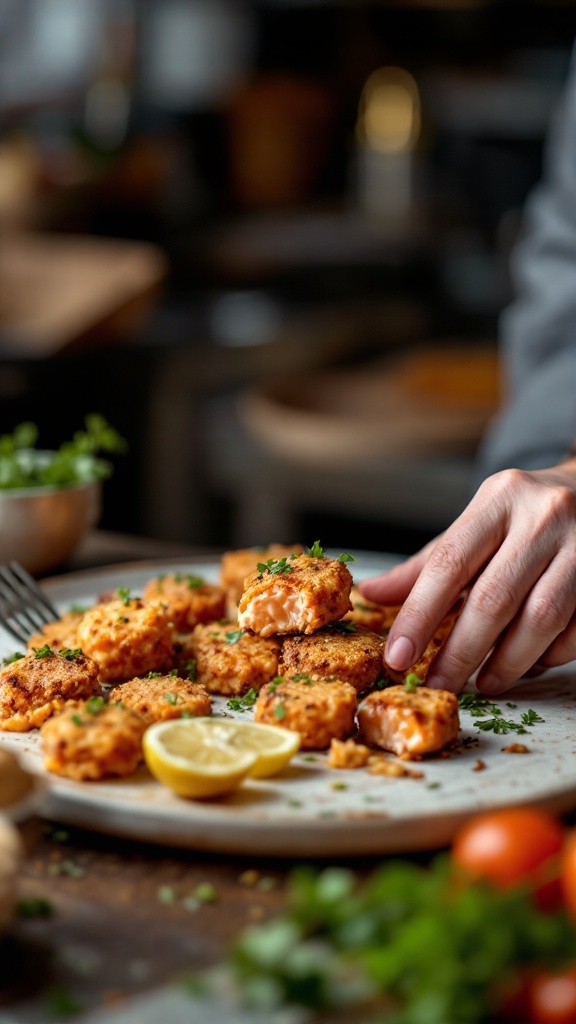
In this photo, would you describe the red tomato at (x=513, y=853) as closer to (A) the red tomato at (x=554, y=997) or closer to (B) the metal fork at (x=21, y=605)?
(A) the red tomato at (x=554, y=997)

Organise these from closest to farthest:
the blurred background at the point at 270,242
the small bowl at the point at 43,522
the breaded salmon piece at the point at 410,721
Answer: the breaded salmon piece at the point at 410,721 → the small bowl at the point at 43,522 → the blurred background at the point at 270,242

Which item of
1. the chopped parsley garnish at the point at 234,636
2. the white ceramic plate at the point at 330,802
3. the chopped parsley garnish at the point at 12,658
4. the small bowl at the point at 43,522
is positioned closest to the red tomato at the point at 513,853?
the white ceramic plate at the point at 330,802

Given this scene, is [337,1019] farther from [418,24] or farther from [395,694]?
[418,24]

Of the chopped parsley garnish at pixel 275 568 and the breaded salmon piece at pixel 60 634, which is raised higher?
the chopped parsley garnish at pixel 275 568

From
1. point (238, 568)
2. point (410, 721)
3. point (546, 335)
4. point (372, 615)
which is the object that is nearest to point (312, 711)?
point (410, 721)

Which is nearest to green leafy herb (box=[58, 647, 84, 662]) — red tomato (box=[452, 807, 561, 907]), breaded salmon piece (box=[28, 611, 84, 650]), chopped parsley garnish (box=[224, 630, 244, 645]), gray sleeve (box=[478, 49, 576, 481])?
breaded salmon piece (box=[28, 611, 84, 650])

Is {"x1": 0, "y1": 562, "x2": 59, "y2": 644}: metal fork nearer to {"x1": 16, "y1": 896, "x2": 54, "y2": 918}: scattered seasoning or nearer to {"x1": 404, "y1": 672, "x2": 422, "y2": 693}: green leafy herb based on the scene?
{"x1": 404, "y1": 672, "x2": 422, "y2": 693}: green leafy herb
